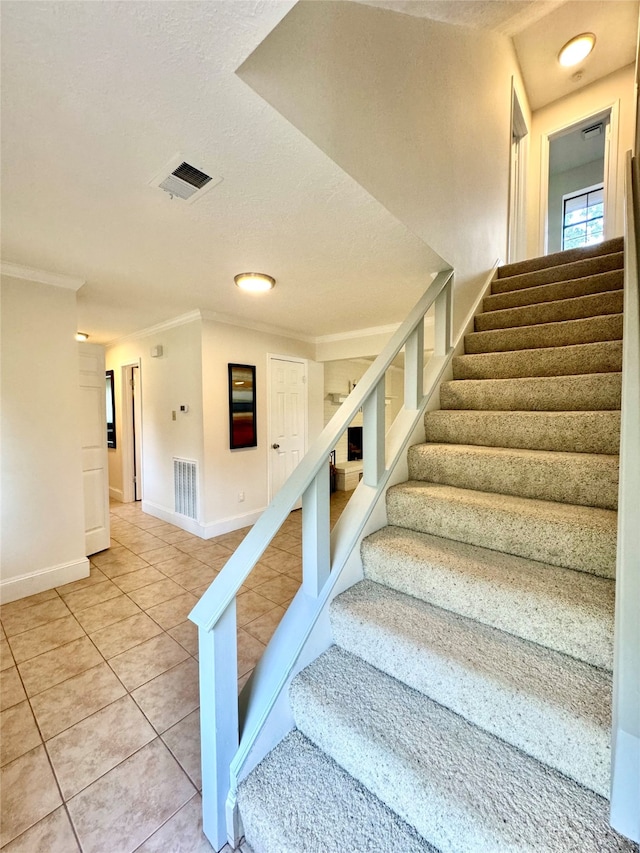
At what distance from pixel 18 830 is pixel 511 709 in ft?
5.23

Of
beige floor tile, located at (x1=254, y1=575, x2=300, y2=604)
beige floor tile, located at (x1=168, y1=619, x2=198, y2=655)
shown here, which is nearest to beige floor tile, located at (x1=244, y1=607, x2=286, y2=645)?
beige floor tile, located at (x1=254, y1=575, x2=300, y2=604)

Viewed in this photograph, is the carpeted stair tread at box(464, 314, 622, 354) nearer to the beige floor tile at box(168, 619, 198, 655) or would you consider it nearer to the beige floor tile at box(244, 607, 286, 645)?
the beige floor tile at box(244, 607, 286, 645)

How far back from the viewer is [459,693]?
3.22ft

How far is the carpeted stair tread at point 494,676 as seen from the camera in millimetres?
812

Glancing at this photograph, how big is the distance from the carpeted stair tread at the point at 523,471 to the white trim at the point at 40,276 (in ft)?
9.08

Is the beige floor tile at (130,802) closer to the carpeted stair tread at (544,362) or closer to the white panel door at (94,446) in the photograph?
the white panel door at (94,446)

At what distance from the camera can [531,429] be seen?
170cm

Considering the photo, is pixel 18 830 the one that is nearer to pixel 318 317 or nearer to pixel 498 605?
pixel 498 605

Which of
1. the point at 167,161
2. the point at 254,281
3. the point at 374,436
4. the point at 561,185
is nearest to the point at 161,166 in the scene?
the point at 167,161

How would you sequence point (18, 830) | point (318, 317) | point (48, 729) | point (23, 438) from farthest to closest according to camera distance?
point (318, 317), point (23, 438), point (48, 729), point (18, 830)

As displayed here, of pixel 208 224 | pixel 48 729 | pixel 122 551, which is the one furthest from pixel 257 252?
pixel 122 551

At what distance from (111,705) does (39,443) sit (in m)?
1.88

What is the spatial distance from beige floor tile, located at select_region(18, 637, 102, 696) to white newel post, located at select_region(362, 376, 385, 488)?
1.79 m

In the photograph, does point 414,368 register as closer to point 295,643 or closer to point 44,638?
point 295,643
